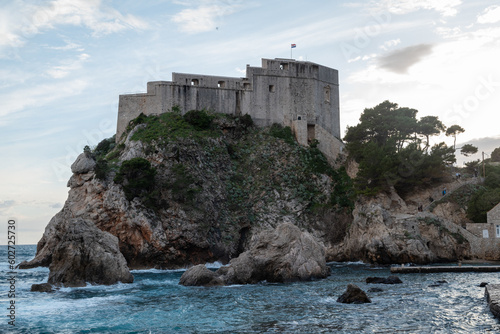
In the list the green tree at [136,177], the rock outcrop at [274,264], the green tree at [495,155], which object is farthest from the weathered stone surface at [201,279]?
the green tree at [495,155]

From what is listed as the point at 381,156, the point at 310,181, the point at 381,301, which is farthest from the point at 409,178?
the point at 381,301

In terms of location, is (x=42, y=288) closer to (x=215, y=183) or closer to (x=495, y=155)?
(x=215, y=183)

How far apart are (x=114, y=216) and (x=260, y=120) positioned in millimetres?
17762

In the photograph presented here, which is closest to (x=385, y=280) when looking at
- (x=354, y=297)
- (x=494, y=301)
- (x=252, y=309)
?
(x=354, y=297)

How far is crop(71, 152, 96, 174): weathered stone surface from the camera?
3678 centimetres

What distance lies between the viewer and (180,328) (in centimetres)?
1382

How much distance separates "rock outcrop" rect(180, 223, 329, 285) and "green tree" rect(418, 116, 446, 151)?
78.6 ft

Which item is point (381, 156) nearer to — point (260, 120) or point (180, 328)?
point (260, 120)

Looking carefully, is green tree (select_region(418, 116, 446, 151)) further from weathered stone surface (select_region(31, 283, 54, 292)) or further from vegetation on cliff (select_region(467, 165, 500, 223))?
weathered stone surface (select_region(31, 283, 54, 292))

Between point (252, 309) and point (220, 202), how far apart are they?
73.3 feet

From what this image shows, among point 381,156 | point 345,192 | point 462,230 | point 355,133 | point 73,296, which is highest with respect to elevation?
point 355,133

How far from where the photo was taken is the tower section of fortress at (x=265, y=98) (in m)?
43.5

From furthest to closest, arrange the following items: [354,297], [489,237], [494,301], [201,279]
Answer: [489,237], [201,279], [354,297], [494,301]

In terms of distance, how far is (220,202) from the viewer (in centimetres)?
3862
